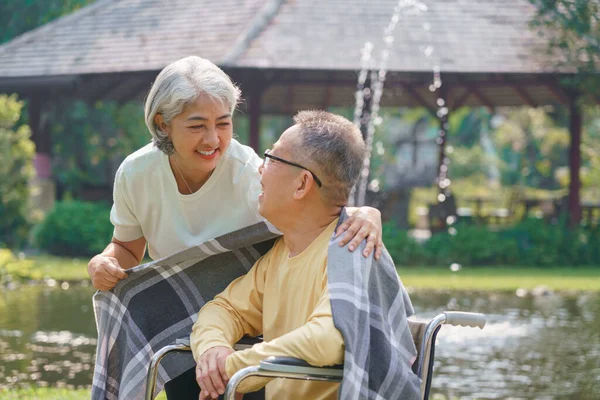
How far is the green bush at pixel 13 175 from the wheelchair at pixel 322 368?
11742mm

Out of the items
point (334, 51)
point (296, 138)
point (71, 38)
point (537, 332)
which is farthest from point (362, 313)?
point (71, 38)

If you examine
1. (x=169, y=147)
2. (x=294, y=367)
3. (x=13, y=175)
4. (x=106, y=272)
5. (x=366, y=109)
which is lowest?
(x=13, y=175)

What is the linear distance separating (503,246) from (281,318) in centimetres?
1221

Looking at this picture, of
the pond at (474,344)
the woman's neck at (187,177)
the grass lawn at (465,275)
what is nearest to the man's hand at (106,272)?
the woman's neck at (187,177)

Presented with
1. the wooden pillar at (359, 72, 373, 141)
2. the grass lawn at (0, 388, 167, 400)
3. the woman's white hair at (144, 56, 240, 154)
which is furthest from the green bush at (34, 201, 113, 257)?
the woman's white hair at (144, 56, 240, 154)

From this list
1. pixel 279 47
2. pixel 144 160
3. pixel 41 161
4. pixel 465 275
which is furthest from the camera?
pixel 41 161

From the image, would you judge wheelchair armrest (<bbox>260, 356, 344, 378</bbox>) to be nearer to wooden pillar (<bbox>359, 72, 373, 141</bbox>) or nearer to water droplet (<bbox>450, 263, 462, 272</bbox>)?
water droplet (<bbox>450, 263, 462, 272</bbox>)

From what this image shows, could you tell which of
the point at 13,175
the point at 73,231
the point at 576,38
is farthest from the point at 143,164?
the point at 576,38

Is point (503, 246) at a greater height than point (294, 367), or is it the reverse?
point (294, 367)

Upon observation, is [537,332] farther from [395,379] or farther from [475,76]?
[475,76]

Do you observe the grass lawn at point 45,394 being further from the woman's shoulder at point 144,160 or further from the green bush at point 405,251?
the green bush at point 405,251

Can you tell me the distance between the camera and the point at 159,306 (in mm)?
3400

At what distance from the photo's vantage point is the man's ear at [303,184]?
2.96m

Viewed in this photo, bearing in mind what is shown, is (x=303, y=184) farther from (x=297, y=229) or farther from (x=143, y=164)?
(x=143, y=164)
